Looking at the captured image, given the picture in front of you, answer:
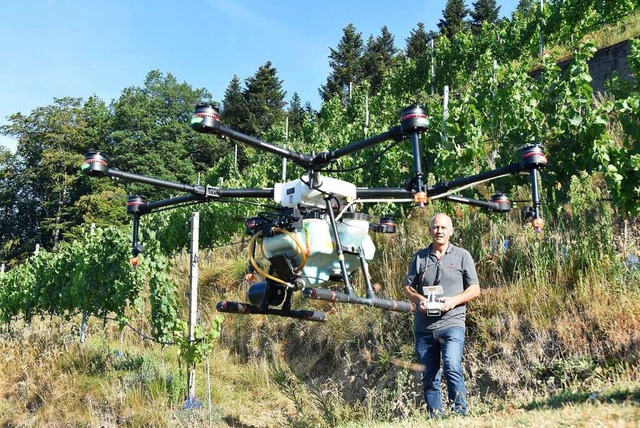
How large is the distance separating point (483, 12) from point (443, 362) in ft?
160

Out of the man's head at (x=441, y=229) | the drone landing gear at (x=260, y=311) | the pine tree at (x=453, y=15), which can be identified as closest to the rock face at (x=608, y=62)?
the man's head at (x=441, y=229)

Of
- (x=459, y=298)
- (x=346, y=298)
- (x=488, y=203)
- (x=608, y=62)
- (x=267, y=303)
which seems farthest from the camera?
(x=608, y=62)

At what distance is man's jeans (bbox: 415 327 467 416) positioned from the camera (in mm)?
4941

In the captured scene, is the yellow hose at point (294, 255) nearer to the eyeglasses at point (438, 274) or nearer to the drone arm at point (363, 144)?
the drone arm at point (363, 144)

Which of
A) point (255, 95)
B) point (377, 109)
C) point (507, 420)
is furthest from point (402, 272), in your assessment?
point (255, 95)

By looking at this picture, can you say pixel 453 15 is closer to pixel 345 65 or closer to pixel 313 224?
pixel 345 65

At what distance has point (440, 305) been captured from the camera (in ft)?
16.2

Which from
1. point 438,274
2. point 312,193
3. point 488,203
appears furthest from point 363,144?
point 438,274

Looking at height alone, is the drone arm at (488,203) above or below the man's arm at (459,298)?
above

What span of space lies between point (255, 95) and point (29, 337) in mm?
39572

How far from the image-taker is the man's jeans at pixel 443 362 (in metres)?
4.94

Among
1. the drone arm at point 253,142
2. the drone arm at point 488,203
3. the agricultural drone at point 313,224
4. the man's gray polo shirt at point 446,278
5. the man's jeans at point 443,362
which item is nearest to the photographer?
the drone arm at point 253,142

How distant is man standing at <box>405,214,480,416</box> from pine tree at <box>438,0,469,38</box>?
153 feet

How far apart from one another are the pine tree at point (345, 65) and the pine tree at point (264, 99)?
4.03 meters
